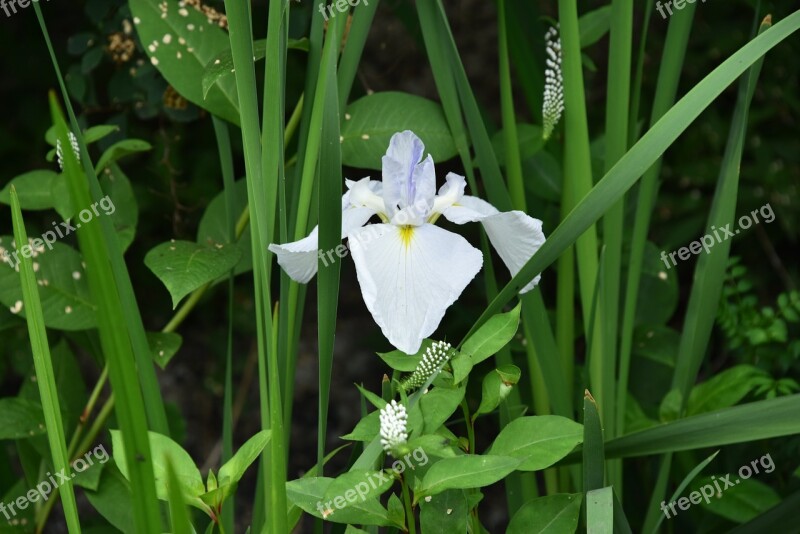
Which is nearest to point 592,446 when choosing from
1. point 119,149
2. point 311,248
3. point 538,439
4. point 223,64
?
point 538,439

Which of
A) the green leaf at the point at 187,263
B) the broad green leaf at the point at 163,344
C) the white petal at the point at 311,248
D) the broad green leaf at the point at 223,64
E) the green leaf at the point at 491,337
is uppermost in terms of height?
the broad green leaf at the point at 223,64

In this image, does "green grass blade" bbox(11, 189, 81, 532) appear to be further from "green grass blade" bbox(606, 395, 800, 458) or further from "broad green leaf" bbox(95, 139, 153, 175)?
"green grass blade" bbox(606, 395, 800, 458)

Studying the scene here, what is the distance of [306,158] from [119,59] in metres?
0.47

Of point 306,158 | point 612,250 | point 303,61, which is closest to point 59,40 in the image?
point 303,61

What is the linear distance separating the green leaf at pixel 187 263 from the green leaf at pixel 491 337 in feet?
0.84

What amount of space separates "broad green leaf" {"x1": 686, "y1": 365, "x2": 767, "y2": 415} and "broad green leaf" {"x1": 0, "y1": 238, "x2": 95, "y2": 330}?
64 cm

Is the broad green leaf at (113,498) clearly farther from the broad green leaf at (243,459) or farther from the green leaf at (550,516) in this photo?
the green leaf at (550,516)

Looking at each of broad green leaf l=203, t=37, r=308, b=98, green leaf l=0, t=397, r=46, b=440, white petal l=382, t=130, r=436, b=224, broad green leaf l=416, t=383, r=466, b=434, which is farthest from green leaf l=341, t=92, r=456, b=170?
green leaf l=0, t=397, r=46, b=440

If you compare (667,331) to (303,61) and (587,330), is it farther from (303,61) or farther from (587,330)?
(303,61)

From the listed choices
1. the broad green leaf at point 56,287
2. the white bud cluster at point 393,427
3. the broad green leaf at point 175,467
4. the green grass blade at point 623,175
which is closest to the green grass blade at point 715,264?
the green grass blade at point 623,175

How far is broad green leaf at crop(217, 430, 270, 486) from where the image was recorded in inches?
23.8

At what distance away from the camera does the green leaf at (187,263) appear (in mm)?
749

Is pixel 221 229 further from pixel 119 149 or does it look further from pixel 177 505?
pixel 177 505

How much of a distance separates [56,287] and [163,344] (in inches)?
5.1
